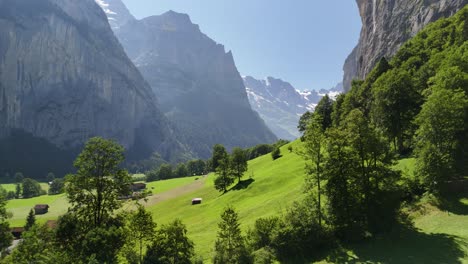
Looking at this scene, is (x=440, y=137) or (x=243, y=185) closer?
(x=440, y=137)

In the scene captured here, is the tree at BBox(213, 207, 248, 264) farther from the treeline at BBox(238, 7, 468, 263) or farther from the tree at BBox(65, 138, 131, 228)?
the tree at BBox(65, 138, 131, 228)

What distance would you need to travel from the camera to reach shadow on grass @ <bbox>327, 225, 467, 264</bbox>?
98.7 ft

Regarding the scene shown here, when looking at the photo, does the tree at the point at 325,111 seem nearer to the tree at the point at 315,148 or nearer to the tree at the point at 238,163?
the tree at the point at 238,163

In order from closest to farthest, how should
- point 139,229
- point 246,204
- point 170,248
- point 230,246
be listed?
1. point 170,248
2. point 230,246
3. point 139,229
4. point 246,204

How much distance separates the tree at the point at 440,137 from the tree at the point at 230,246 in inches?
875

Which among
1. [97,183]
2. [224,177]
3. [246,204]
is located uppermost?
[97,183]

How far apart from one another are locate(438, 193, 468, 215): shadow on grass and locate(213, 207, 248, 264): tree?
22106mm

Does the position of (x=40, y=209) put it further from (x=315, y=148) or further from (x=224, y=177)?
(x=315, y=148)

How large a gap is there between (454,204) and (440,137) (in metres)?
9.02

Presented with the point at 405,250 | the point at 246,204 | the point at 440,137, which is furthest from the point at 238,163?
the point at 405,250

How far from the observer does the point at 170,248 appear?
1508 inches

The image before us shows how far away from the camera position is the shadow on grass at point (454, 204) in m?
36.3

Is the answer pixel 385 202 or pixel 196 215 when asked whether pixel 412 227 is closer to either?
pixel 385 202

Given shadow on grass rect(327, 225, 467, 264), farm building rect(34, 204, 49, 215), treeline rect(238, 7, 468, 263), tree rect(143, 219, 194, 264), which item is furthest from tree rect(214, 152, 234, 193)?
farm building rect(34, 204, 49, 215)
